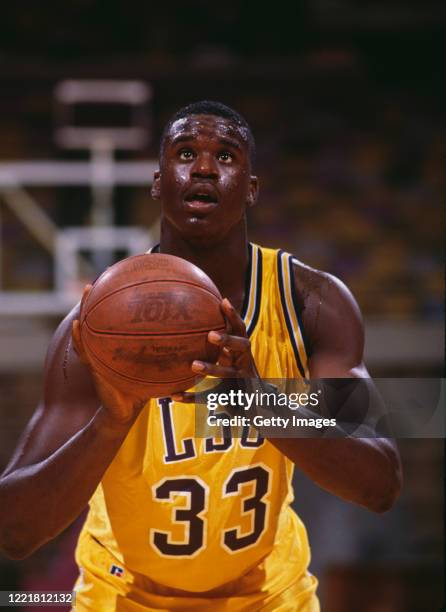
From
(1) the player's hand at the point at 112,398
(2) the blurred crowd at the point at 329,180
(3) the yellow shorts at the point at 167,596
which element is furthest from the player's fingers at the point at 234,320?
(2) the blurred crowd at the point at 329,180

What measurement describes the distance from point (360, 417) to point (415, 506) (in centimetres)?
478

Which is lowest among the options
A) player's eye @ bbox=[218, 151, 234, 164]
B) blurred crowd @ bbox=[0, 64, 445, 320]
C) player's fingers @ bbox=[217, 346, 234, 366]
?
player's fingers @ bbox=[217, 346, 234, 366]

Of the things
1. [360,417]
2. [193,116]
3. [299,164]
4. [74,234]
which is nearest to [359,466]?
[360,417]

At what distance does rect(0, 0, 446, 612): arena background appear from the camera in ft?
23.3

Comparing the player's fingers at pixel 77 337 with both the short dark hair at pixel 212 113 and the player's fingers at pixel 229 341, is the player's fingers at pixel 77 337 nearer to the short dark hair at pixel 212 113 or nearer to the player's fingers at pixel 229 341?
the player's fingers at pixel 229 341

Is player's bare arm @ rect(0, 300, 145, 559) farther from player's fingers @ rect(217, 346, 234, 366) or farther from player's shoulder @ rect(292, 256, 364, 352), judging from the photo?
player's shoulder @ rect(292, 256, 364, 352)

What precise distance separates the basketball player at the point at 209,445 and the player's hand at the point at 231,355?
0.49 m

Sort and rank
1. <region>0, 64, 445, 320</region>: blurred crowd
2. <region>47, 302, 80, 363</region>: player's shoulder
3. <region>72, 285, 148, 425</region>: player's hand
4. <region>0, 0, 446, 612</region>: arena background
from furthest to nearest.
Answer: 1. <region>0, 64, 445, 320</region>: blurred crowd
2. <region>0, 0, 446, 612</region>: arena background
3. <region>47, 302, 80, 363</region>: player's shoulder
4. <region>72, 285, 148, 425</region>: player's hand

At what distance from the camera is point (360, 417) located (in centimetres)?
209

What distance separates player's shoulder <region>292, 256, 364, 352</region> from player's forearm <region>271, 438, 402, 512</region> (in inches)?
14.0

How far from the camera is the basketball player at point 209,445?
2.10 meters

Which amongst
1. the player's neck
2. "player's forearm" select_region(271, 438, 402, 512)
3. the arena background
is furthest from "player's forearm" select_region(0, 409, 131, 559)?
the arena background

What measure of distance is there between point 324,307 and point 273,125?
6200mm

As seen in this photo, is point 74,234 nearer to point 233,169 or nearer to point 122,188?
point 122,188
